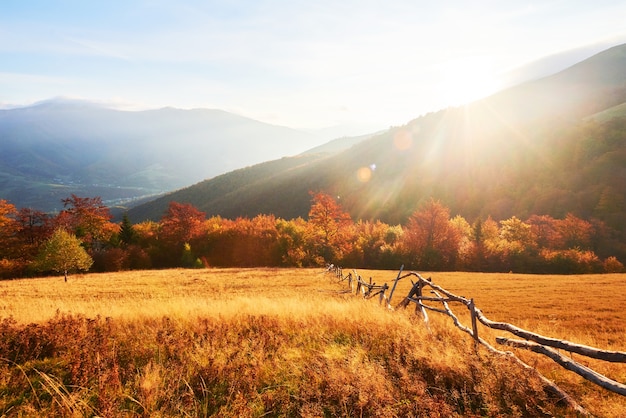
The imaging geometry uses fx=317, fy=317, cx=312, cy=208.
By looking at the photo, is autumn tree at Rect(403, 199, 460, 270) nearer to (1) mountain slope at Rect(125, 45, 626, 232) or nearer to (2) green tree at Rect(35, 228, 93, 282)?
(2) green tree at Rect(35, 228, 93, 282)

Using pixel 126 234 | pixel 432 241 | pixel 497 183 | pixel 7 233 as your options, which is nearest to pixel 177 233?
pixel 126 234

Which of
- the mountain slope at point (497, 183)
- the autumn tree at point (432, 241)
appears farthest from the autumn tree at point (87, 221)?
the mountain slope at point (497, 183)

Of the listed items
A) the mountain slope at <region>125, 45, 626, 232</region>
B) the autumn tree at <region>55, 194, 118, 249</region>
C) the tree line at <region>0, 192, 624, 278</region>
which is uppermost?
the mountain slope at <region>125, 45, 626, 232</region>

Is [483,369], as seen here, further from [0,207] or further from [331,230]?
[0,207]

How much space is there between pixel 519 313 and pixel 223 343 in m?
21.1

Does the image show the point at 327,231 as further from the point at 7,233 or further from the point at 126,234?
the point at 7,233

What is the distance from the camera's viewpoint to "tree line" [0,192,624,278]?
197ft

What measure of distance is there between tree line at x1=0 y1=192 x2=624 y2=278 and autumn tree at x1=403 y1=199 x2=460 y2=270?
199 millimetres

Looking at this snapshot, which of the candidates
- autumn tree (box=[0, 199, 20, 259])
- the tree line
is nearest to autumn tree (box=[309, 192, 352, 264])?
the tree line

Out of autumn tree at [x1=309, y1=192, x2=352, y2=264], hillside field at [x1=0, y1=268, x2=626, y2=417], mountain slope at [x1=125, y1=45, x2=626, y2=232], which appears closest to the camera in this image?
hillside field at [x1=0, y1=268, x2=626, y2=417]

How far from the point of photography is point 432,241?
217 feet

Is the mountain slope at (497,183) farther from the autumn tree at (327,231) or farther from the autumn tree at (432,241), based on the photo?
the autumn tree at (327,231)

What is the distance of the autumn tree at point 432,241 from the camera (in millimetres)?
62094

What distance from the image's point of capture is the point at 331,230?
7000cm
